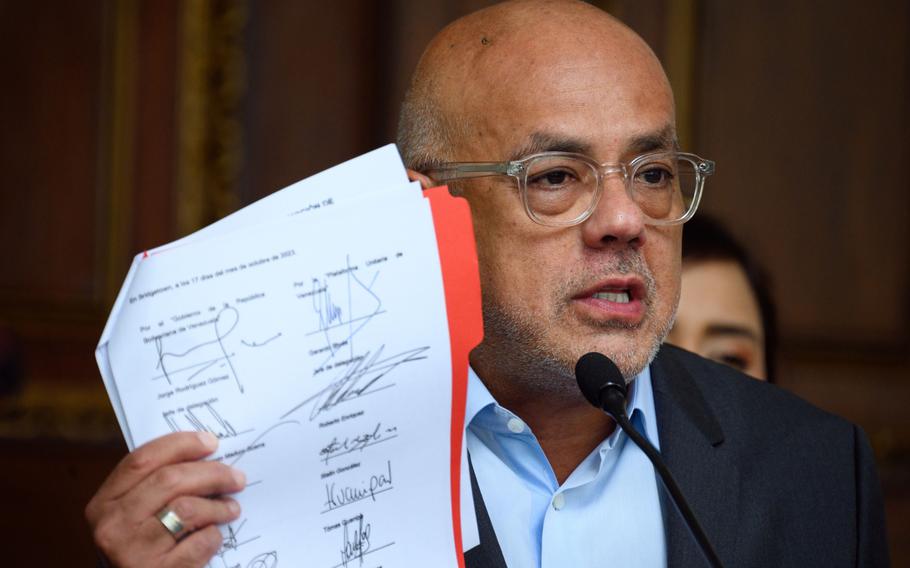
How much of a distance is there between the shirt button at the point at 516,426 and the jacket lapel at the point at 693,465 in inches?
8.5

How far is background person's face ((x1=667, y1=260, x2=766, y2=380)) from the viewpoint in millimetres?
2293

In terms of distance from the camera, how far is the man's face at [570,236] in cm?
143

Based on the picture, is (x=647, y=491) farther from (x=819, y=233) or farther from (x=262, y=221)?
(x=819, y=233)

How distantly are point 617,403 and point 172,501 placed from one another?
480mm

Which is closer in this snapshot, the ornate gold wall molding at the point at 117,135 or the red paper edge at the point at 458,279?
the red paper edge at the point at 458,279

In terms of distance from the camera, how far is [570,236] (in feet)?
4.75

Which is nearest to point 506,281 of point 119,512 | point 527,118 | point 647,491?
point 527,118

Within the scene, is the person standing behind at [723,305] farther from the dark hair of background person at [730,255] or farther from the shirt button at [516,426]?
the shirt button at [516,426]

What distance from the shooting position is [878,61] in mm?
2992

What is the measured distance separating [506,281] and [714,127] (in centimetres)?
165
